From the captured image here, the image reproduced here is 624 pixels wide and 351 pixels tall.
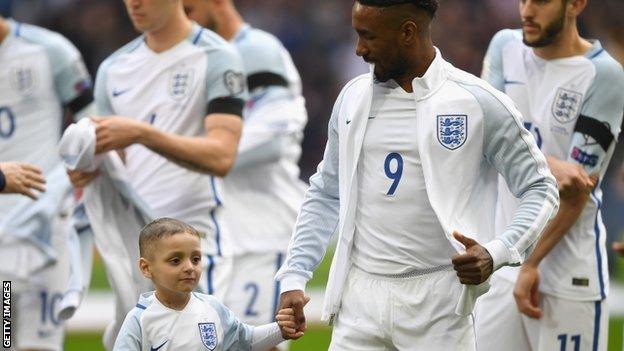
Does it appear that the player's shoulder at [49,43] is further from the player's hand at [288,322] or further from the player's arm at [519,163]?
the player's arm at [519,163]

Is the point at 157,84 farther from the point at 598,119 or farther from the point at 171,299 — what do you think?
the point at 598,119

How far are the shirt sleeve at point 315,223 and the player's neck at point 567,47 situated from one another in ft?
5.29

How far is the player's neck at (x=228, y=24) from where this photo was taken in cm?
917

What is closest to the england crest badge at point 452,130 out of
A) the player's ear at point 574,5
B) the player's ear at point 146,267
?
the player's ear at point 146,267

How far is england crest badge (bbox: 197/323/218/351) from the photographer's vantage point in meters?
5.77

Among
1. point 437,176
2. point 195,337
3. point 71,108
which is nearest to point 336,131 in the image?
point 437,176

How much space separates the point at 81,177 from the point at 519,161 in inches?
97.5

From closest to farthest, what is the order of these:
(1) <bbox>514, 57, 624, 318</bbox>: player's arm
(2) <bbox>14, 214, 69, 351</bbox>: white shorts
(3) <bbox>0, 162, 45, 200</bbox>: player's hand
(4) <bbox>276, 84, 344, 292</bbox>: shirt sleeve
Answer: (4) <bbox>276, 84, 344, 292</bbox>: shirt sleeve → (1) <bbox>514, 57, 624, 318</bbox>: player's arm → (3) <bbox>0, 162, 45, 200</bbox>: player's hand → (2) <bbox>14, 214, 69, 351</bbox>: white shorts

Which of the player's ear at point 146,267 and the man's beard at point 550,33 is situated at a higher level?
the man's beard at point 550,33

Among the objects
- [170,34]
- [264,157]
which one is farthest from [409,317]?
[264,157]

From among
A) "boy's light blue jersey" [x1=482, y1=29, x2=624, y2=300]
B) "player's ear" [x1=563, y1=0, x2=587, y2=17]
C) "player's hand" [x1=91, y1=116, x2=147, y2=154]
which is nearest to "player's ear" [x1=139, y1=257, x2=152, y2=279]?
"player's hand" [x1=91, y1=116, x2=147, y2=154]

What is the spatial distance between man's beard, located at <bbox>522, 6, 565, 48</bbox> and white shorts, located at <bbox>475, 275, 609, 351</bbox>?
114cm

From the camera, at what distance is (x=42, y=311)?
8656 millimetres

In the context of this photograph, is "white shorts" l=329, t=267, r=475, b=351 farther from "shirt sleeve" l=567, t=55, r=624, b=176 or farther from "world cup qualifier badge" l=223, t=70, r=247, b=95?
"world cup qualifier badge" l=223, t=70, r=247, b=95
